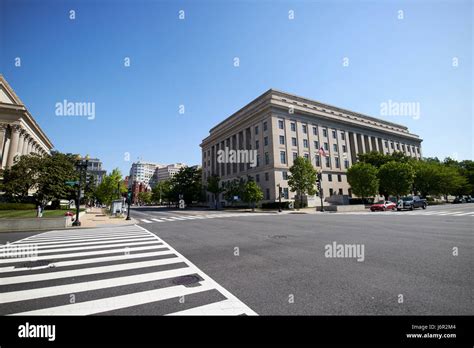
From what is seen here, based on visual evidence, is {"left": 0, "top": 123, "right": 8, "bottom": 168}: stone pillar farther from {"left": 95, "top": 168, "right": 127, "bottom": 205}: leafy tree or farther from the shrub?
the shrub

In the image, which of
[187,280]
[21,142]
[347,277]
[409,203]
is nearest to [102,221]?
[187,280]

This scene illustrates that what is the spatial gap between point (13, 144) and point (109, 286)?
5921 centimetres

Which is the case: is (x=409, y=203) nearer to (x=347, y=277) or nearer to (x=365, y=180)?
(x=365, y=180)

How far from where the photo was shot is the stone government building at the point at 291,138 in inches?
1930

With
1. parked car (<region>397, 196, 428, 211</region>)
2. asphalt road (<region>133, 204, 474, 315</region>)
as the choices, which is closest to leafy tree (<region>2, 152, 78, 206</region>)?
asphalt road (<region>133, 204, 474, 315</region>)

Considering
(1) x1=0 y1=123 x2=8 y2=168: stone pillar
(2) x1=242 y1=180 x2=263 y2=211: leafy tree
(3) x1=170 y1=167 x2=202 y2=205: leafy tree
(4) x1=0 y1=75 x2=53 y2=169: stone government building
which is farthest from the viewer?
(3) x1=170 y1=167 x2=202 y2=205: leafy tree

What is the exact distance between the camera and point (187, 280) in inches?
206

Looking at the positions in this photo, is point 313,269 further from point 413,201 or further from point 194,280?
point 413,201

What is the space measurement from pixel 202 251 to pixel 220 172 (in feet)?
199

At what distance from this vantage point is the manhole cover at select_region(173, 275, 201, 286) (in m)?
5.03

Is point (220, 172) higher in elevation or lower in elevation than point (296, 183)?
higher

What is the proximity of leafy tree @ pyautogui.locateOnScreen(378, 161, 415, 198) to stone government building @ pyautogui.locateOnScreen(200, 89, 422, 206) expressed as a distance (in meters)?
10.2
